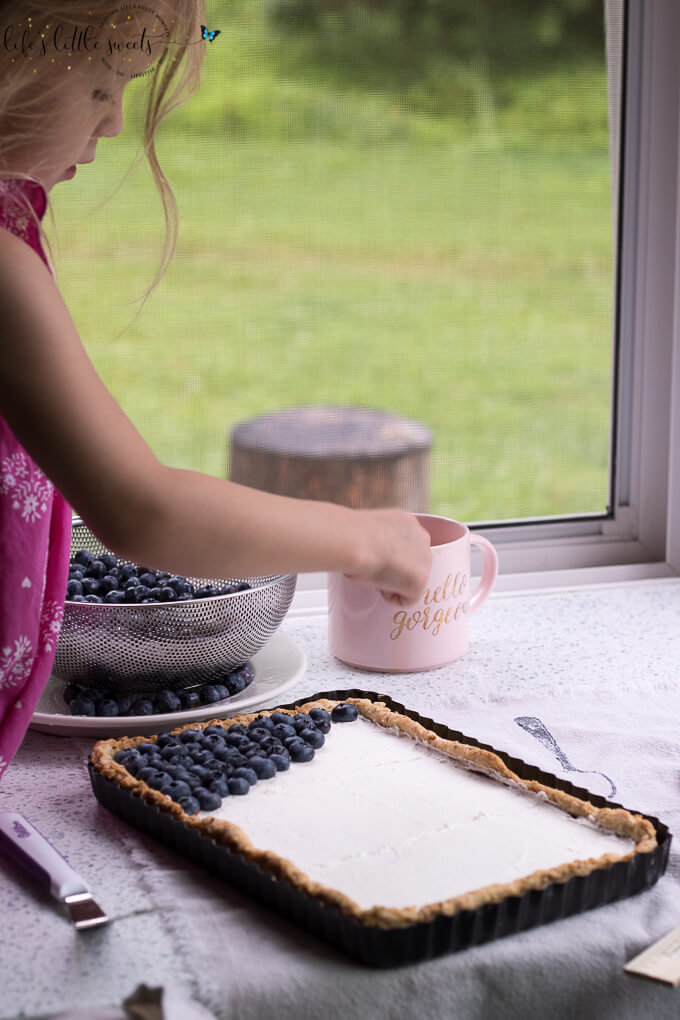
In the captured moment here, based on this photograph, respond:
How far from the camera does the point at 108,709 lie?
0.96 metres

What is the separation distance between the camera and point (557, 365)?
4.90 ft

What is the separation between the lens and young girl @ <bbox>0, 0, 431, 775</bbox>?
2.20 feet

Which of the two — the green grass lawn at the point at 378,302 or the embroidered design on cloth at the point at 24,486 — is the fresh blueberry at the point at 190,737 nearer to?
the embroidered design on cloth at the point at 24,486

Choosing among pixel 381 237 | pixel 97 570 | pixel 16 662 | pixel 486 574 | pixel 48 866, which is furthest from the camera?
pixel 381 237

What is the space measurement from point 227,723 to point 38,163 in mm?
441

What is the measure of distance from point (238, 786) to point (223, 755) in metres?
0.05

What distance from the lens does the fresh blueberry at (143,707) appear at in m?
0.96

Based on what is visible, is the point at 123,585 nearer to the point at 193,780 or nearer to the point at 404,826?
the point at 193,780

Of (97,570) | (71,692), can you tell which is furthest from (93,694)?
(97,570)

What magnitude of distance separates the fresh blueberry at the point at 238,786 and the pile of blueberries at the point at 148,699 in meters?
0.17

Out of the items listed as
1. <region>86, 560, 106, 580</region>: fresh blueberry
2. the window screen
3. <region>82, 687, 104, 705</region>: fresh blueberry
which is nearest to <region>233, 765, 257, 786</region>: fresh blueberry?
<region>82, 687, 104, 705</region>: fresh blueberry

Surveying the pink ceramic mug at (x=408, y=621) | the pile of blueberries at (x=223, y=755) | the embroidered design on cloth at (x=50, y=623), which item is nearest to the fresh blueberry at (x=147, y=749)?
the pile of blueberries at (x=223, y=755)

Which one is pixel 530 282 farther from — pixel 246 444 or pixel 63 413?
pixel 63 413

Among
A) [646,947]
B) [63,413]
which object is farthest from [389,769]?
[63,413]
